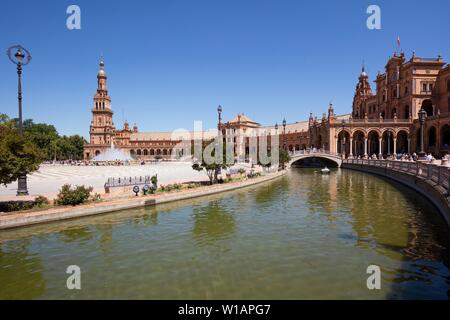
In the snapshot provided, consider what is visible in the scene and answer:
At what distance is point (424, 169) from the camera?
78.0 ft

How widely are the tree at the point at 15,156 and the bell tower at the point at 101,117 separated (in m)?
104

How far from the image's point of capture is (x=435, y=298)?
7.70 meters

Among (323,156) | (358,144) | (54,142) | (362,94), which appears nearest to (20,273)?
(323,156)

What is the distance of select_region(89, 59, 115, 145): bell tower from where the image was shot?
373ft

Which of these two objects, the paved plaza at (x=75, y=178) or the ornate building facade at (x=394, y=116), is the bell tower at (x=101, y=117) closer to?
the ornate building facade at (x=394, y=116)

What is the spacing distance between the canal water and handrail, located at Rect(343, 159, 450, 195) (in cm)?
199

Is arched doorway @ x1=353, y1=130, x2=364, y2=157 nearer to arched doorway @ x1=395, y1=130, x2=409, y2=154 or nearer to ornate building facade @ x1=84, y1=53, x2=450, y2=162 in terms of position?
ornate building facade @ x1=84, y1=53, x2=450, y2=162

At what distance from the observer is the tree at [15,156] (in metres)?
14.7

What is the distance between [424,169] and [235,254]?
20299 millimetres

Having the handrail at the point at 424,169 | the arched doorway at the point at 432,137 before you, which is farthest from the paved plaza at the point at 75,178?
the arched doorway at the point at 432,137
